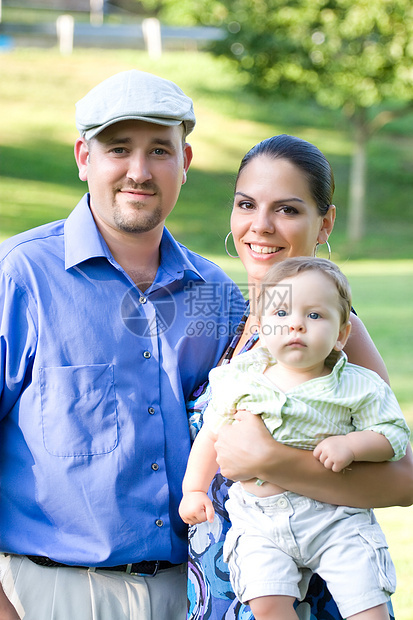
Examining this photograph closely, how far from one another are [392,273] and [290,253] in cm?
1150

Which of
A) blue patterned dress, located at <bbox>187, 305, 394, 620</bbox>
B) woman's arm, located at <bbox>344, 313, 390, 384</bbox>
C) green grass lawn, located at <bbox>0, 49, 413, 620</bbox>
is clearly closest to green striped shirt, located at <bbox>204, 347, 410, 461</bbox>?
woman's arm, located at <bbox>344, 313, 390, 384</bbox>

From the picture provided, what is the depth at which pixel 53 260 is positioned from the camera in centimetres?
246

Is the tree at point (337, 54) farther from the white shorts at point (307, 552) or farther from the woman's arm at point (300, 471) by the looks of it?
the white shorts at point (307, 552)

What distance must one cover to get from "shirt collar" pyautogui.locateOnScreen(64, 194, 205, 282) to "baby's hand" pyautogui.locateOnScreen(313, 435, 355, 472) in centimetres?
80

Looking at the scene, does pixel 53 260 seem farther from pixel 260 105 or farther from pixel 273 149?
pixel 260 105

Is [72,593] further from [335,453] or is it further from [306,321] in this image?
[306,321]

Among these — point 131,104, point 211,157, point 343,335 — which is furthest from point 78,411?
point 211,157

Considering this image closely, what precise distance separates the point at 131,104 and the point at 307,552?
140 centimetres

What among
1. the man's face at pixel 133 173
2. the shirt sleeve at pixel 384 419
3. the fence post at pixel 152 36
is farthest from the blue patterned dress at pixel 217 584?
the fence post at pixel 152 36

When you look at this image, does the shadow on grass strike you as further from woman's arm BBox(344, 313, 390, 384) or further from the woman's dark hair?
woman's arm BBox(344, 313, 390, 384)

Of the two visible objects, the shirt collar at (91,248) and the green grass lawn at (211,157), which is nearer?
the shirt collar at (91,248)

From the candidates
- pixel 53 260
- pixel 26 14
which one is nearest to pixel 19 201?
pixel 26 14

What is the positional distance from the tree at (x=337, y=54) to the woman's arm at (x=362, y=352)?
14821 millimetres

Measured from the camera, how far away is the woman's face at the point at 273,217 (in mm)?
2492
